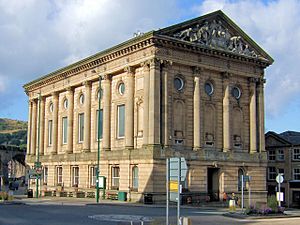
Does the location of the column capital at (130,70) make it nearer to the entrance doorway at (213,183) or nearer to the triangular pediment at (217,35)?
the triangular pediment at (217,35)

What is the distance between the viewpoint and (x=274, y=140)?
7175 cm

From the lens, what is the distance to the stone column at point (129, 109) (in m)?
49.6

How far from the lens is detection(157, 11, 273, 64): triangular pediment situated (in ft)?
162

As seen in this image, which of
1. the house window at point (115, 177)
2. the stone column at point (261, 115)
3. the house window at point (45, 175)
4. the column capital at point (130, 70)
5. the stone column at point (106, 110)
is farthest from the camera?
the house window at point (45, 175)

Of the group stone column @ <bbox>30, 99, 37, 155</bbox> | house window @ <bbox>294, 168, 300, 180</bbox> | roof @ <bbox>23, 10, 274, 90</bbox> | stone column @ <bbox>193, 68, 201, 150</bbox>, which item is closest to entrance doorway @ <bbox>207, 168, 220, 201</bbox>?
stone column @ <bbox>193, 68, 201, 150</bbox>

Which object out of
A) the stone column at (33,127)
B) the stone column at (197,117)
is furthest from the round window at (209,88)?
the stone column at (33,127)

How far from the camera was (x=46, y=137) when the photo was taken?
68.3 m

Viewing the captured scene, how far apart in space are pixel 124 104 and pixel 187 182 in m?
10.1

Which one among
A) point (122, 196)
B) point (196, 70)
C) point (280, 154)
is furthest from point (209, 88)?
point (280, 154)

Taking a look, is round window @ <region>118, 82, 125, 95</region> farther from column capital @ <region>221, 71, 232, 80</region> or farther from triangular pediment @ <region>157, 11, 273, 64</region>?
column capital @ <region>221, 71, 232, 80</region>

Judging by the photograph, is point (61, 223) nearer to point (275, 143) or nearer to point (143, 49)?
point (143, 49)

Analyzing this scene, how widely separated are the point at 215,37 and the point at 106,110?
1347cm

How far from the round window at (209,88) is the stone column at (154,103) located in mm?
6842

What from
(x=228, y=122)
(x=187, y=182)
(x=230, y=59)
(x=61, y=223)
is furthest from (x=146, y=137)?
(x=61, y=223)
